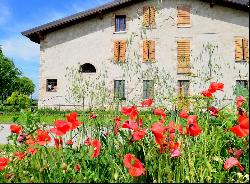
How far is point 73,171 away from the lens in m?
2.70

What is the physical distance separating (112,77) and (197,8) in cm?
629

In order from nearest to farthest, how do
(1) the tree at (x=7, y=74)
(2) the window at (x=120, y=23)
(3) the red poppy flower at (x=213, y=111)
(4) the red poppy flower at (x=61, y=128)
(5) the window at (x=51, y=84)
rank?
(4) the red poppy flower at (x=61, y=128), (3) the red poppy flower at (x=213, y=111), (2) the window at (x=120, y=23), (5) the window at (x=51, y=84), (1) the tree at (x=7, y=74)

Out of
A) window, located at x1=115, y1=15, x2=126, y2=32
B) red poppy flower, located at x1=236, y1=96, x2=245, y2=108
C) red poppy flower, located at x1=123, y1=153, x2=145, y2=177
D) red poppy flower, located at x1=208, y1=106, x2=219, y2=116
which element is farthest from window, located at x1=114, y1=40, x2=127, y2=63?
red poppy flower, located at x1=123, y1=153, x2=145, y2=177

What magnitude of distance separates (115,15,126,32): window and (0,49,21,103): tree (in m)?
26.0

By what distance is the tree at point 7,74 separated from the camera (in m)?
49.1

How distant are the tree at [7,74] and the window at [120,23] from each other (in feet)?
85.3

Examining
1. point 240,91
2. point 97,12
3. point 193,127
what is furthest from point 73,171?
point 97,12

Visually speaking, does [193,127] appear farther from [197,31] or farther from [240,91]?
[197,31]

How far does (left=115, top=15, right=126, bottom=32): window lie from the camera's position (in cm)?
2583

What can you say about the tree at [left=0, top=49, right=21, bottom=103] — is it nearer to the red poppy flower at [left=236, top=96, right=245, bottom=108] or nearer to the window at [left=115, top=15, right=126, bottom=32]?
the window at [left=115, top=15, right=126, bottom=32]

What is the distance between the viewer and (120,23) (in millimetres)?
25859

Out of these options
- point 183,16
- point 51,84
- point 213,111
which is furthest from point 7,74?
point 213,111

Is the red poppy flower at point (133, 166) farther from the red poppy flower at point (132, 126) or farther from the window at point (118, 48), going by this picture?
the window at point (118, 48)

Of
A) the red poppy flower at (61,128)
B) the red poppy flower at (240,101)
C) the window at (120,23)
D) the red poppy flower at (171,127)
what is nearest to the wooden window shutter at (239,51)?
the window at (120,23)
